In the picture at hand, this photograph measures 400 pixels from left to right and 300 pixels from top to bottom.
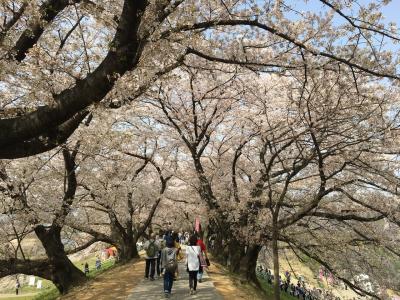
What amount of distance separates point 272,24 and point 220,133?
13.2 m

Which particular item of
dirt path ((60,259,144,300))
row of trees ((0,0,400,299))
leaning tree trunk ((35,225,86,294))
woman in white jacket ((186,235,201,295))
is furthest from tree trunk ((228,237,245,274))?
leaning tree trunk ((35,225,86,294))

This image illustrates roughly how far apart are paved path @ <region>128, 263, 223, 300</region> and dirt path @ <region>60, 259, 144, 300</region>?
308 mm

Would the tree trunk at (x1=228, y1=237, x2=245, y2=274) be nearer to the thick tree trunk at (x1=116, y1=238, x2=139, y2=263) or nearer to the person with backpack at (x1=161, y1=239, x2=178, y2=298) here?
the person with backpack at (x1=161, y1=239, x2=178, y2=298)

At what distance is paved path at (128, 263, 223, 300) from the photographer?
396 inches

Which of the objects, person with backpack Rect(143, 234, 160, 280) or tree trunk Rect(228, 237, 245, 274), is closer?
person with backpack Rect(143, 234, 160, 280)

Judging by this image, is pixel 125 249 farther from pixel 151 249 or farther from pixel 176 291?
pixel 176 291

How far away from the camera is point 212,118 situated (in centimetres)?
1518

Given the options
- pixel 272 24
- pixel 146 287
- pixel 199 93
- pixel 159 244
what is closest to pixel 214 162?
pixel 199 93

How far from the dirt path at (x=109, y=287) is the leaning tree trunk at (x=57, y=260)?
559 millimetres

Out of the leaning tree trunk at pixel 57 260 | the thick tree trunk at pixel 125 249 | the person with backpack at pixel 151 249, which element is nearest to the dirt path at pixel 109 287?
the leaning tree trunk at pixel 57 260

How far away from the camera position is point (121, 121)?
18469 mm

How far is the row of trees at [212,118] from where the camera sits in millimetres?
5262

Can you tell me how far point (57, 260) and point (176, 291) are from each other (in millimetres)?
3810

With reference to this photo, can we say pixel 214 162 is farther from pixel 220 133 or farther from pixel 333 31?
pixel 333 31
